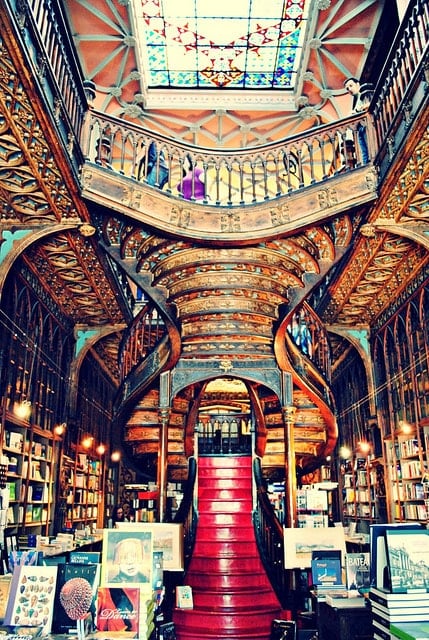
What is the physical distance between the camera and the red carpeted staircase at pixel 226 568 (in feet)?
19.5

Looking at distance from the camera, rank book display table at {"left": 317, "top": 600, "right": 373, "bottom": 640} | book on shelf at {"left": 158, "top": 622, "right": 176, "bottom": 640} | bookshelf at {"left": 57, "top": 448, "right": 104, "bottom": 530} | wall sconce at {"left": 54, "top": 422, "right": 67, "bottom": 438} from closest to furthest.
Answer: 1. book display table at {"left": 317, "top": 600, "right": 373, "bottom": 640}
2. book on shelf at {"left": 158, "top": 622, "right": 176, "bottom": 640}
3. wall sconce at {"left": 54, "top": 422, "right": 67, "bottom": 438}
4. bookshelf at {"left": 57, "top": 448, "right": 104, "bottom": 530}

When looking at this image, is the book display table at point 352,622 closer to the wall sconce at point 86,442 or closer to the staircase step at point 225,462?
the staircase step at point 225,462

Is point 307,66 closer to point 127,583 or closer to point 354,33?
point 354,33

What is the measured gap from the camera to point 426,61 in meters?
4.10

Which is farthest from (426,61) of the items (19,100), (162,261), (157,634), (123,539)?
(157,634)

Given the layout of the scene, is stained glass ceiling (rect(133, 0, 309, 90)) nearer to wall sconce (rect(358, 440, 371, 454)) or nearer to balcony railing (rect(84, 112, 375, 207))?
balcony railing (rect(84, 112, 375, 207))

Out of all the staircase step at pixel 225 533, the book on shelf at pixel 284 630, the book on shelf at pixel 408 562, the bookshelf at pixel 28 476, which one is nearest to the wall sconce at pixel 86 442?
the bookshelf at pixel 28 476

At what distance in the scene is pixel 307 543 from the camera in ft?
17.6

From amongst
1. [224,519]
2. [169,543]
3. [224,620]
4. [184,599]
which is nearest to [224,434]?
[224,519]

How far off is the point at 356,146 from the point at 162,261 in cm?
238

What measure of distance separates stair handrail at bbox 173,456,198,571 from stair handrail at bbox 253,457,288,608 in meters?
0.83

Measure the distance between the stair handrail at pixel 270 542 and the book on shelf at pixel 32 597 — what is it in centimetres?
446

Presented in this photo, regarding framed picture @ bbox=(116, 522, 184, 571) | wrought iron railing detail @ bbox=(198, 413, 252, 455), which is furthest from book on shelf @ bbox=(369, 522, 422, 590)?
wrought iron railing detail @ bbox=(198, 413, 252, 455)

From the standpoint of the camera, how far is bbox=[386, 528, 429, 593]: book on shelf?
8.64 ft
